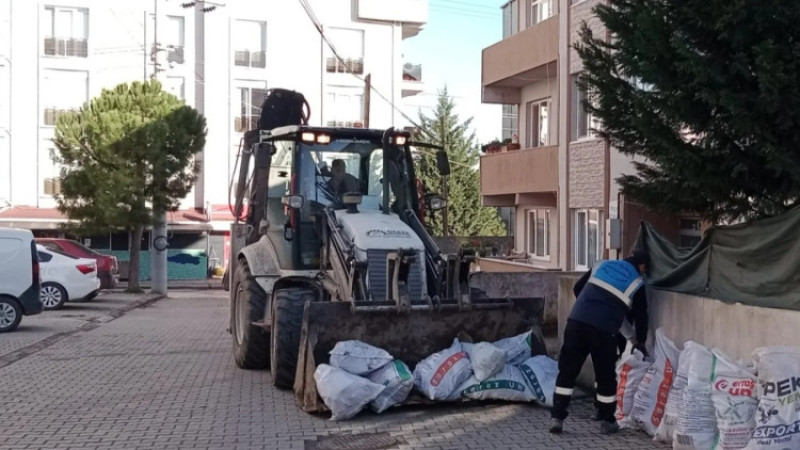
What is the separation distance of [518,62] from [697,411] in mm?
16326

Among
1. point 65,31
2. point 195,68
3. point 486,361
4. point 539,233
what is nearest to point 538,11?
point 539,233

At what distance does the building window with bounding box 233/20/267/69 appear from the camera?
43062 millimetres

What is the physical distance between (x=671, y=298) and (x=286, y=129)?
499cm

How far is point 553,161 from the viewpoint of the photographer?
21.1 metres

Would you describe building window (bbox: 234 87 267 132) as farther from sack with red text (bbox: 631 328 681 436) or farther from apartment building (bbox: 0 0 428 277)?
sack with red text (bbox: 631 328 681 436)

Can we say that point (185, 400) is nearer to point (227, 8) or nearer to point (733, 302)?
point (733, 302)

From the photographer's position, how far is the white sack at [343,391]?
8.34 metres

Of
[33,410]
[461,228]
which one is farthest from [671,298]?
[461,228]

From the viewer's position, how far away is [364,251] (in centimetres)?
982

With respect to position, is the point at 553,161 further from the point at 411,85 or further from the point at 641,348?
the point at 411,85

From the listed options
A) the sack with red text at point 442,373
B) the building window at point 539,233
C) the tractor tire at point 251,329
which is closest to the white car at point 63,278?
the building window at point 539,233

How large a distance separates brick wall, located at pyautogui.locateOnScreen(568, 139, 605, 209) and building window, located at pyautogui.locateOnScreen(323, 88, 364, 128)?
24.7m

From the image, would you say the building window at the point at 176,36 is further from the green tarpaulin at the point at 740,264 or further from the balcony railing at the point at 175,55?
the green tarpaulin at the point at 740,264

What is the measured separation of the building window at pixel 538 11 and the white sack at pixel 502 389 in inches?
605
